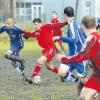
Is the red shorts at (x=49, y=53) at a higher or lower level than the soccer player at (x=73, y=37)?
lower

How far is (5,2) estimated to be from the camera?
88.2 meters

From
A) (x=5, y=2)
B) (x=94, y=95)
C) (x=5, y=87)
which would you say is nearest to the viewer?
(x=94, y=95)

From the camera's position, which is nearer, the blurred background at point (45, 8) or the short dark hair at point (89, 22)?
the short dark hair at point (89, 22)

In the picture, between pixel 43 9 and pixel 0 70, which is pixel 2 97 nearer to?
pixel 0 70

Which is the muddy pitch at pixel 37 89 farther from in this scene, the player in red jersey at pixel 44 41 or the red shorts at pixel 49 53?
the red shorts at pixel 49 53

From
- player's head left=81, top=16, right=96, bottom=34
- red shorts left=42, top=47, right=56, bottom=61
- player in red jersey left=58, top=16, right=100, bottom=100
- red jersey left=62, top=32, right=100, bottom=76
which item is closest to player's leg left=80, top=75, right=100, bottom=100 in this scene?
player in red jersey left=58, top=16, right=100, bottom=100

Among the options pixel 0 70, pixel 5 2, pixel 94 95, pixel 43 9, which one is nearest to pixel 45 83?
pixel 0 70

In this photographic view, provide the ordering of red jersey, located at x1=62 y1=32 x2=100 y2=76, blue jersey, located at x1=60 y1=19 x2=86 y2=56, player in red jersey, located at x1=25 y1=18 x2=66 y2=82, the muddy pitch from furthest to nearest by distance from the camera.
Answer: player in red jersey, located at x1=25 y1=18 x2=66 y2=82 < the muddy pitch < blue jersey, located at x1=60 y1=19 x2=86 y2=56 < red jersey, located at x1=62 y1=32 x2=100 y2=76

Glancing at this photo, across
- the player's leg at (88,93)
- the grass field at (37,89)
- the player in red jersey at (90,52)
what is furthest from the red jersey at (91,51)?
the grass field at (37,89)

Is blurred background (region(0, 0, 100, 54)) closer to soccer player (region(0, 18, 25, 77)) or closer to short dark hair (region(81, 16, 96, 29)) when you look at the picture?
soccer player (region(0, 18, 25, 77))

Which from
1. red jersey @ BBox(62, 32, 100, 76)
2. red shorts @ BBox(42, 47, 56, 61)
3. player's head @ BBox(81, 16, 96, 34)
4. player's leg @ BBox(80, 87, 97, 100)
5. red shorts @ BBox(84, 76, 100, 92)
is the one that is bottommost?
red shorts @ BBox(42, 47, 56, 61)

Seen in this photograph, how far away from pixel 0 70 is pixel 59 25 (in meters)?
6.47

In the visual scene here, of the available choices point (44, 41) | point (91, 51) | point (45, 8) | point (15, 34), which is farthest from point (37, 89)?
point (45, 8)

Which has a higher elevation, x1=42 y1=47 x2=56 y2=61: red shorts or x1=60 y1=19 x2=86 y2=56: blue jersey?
x1=60 y1=19 x2=86 y2=56: blue jersey
